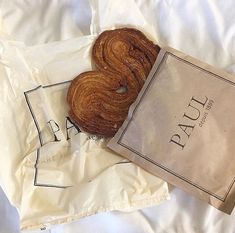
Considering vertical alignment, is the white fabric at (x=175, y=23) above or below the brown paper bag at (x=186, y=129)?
above

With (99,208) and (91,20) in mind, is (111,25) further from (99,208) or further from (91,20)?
(99,208)

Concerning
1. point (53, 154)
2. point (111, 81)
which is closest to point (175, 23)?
point (111, 81)

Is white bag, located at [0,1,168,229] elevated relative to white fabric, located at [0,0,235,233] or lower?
lower

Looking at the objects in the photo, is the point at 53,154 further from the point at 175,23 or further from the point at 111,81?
the point at 175,23

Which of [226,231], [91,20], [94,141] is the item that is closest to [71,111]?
[94,141]

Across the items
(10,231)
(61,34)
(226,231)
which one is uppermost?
(61,34)
